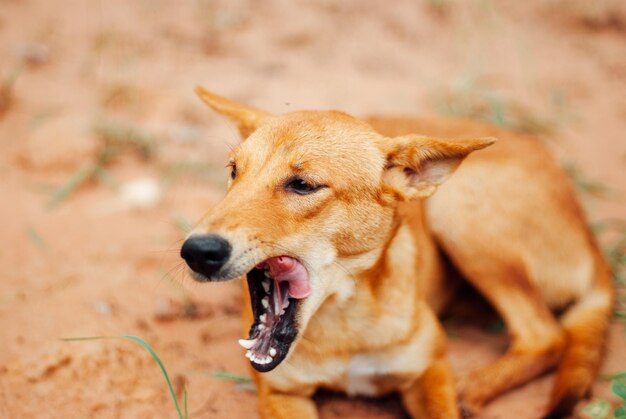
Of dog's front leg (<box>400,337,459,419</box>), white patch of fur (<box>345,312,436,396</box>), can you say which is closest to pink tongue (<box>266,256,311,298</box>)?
white patch of fur (<box>345,312,436,396</box>)

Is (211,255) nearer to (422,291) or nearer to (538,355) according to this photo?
(422,291)

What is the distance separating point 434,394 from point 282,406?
2.59 ft

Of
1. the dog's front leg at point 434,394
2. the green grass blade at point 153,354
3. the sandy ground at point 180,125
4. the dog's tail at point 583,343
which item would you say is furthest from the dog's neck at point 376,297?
the dog's tail at point 583,343

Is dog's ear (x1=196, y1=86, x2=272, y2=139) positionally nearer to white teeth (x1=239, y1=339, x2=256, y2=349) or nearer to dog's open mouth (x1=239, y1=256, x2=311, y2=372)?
dog's open mouth (x1=239, y1=256, x2=311, y2=372)

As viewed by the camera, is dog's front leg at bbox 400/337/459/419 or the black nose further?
dog's front leg at bbox 400/337/459/419

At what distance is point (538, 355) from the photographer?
3.61 meters

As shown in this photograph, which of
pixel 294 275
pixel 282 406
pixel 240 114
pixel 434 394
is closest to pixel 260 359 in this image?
pixel 294 275

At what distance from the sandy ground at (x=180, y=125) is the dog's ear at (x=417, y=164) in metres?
1.16

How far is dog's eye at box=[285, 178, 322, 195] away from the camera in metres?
2.83

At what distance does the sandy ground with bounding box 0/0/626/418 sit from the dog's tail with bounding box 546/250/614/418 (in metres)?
0.16

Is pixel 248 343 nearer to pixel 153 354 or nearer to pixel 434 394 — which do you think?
pixel 153 354

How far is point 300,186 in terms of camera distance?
2.85 m

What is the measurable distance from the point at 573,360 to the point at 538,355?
0.19 metres

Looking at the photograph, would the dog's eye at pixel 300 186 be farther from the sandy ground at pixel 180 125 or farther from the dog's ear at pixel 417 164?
the sandy ground at pixel 180 125
